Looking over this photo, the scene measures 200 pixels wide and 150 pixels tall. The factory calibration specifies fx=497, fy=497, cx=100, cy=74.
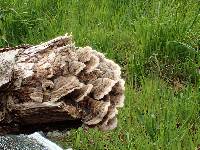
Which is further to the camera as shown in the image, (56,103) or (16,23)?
(16,23)

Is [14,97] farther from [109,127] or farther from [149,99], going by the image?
[149,99]

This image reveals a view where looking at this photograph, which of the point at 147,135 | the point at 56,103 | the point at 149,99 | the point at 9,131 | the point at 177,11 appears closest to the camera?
the point at 56,103

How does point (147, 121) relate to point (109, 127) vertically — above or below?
below

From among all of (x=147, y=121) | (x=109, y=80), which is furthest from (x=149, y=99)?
(x=109, y=80)

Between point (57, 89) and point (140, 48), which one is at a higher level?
point (57, 89)

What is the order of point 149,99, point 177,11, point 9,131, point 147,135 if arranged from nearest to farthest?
point 9,131 → point 147,135 → point 149,99 → point 177,11
